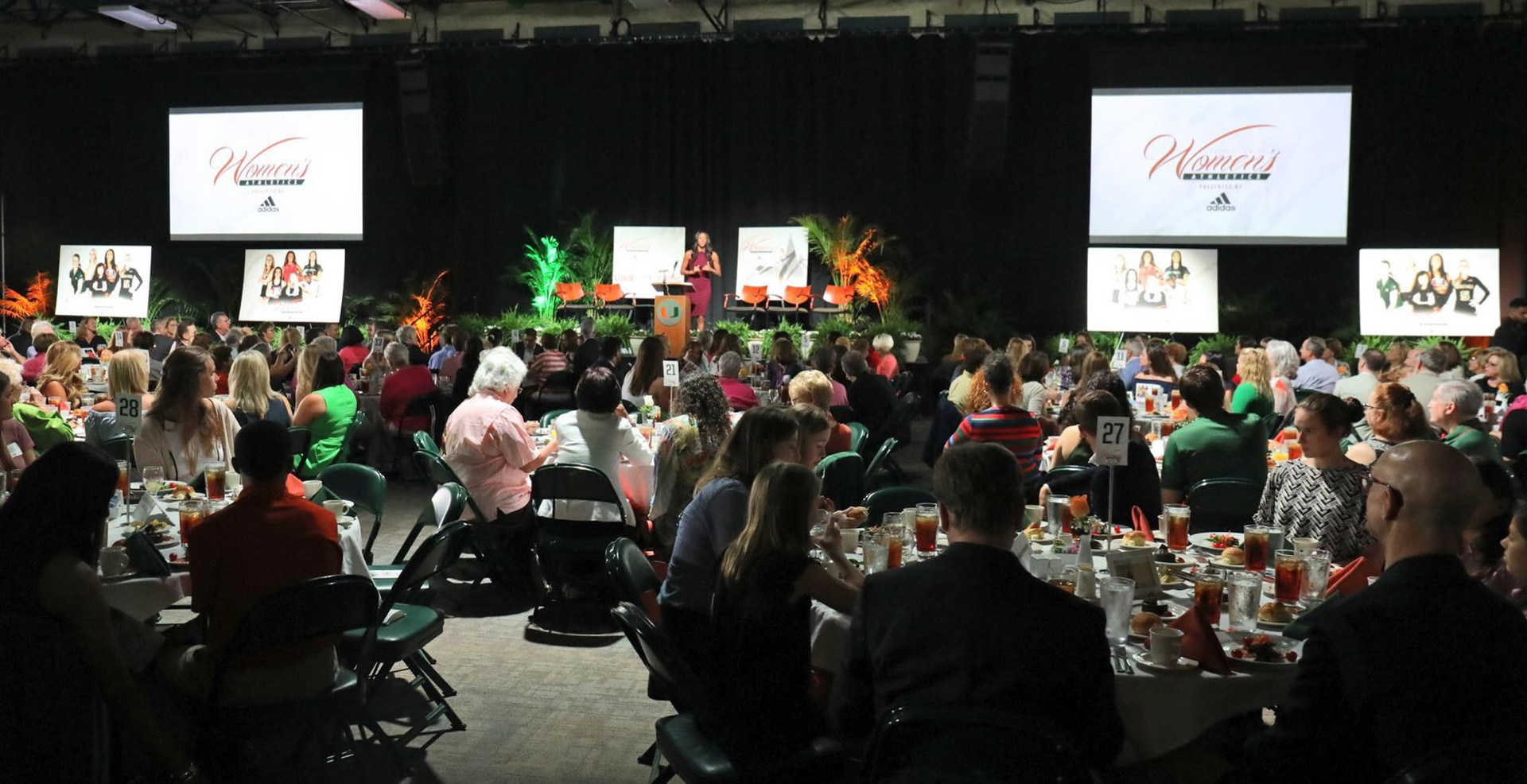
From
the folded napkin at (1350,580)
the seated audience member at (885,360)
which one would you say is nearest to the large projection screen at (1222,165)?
the seated audience member at (885,360)

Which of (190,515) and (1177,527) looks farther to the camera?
(190,515)

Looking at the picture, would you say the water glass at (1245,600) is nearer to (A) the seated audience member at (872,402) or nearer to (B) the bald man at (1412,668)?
(B) the bald man at (1412,668)

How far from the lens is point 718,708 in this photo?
275cm

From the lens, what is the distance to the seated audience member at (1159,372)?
7773 millimetres

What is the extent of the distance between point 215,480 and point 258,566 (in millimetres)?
1567

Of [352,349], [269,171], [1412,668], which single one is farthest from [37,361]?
[1412,668]

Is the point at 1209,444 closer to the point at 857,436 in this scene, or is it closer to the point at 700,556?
the point at 857,436

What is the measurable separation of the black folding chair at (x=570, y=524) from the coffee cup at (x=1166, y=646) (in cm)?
276

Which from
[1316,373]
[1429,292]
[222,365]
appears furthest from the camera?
[1429,292]

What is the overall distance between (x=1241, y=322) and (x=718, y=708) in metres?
13.5

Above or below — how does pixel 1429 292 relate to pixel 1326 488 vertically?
above

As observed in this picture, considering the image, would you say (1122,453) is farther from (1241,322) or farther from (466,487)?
(1241,322)

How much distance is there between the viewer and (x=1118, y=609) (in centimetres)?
295

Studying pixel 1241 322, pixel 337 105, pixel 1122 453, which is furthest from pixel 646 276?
pixel 1122 453
